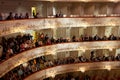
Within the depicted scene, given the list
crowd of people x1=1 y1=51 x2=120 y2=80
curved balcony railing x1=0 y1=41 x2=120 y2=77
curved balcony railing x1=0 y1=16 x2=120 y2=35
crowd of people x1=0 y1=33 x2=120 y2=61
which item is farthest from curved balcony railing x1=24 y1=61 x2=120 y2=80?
curved balcony railing x1=0 y1=16 x2=120 y2=35

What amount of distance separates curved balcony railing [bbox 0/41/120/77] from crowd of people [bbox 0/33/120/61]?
389 mm

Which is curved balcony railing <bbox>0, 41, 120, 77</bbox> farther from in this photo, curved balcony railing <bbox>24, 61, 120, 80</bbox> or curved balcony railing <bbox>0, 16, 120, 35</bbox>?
curved balcony railing <bbox>0, 16, 120, 35</bbox>

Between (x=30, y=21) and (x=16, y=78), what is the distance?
5.82 m

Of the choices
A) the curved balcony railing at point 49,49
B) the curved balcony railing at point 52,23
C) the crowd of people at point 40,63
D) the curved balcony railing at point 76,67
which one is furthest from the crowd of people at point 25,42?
the curved balcony railing at point 76,67

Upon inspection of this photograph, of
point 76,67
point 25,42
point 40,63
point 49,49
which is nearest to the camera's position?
point 25,42

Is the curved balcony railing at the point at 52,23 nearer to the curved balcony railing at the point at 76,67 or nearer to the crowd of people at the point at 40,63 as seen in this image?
the crowd of people at the point at 40,63

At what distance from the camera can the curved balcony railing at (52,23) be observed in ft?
71.9

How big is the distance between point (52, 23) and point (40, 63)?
14.8ft

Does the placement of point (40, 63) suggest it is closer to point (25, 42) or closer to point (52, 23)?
point (25, 42)

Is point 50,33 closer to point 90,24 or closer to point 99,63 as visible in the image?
point 90,24

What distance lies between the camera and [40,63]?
28547 millimetres

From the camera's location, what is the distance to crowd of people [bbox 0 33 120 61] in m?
21.7

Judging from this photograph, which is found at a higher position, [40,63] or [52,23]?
[52,23]

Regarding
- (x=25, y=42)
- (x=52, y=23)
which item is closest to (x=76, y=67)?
(x=52, y=23)
